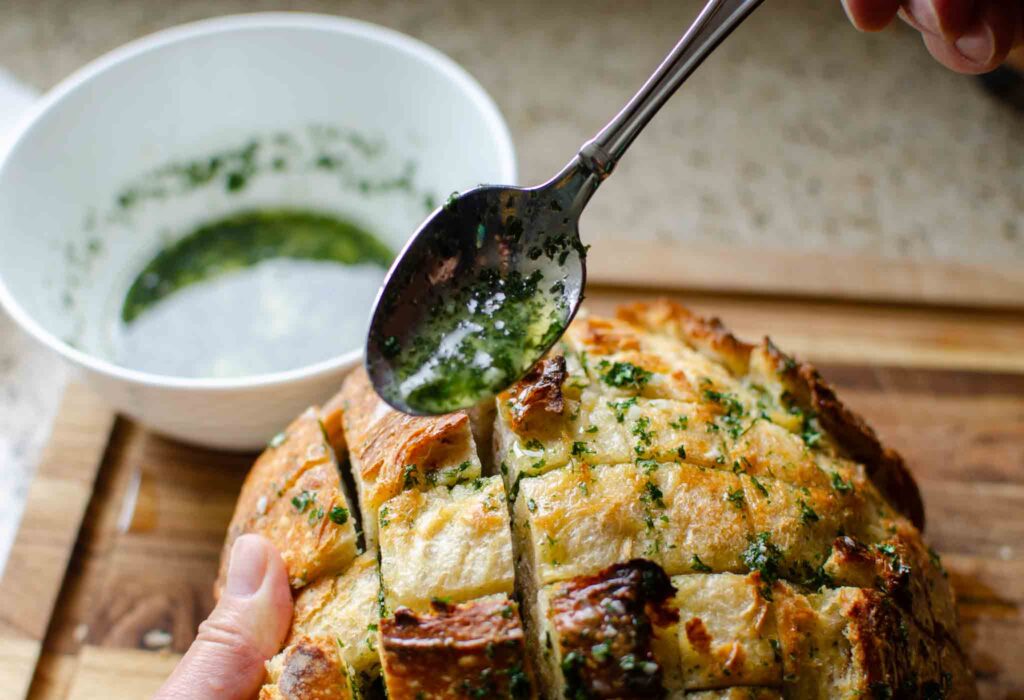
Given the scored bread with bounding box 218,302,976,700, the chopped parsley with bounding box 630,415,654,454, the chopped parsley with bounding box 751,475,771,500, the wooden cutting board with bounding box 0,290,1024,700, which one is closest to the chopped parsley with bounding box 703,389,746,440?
the scored bread with bounding box 218,302,976,700

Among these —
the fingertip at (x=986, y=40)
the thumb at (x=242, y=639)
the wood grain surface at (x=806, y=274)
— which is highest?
the fingertip at (x=986, y=40)

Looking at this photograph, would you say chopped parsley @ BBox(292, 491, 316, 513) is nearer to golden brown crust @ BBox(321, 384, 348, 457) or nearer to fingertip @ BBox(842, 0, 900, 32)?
golden brown crust @ BBox(321, 384, 348, 457)

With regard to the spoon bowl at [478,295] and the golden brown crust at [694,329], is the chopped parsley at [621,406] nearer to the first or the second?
the spoon bowl at [478,295]

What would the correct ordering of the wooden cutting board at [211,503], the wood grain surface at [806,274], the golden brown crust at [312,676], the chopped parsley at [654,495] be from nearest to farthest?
the golden brown crust at [312,676] → the chopped parsley at [654,495] → the wooden cutting board at [211,503] → the wood grain surface at [806,274]

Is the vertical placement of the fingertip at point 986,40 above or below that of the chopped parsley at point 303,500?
above

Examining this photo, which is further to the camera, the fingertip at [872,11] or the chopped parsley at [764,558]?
the fingertip at [872,11]

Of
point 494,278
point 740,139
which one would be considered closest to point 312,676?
point 494,278

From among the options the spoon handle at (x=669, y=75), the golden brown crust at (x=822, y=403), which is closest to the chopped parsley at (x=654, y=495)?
the golden brown crust at (x=822, y=403)
